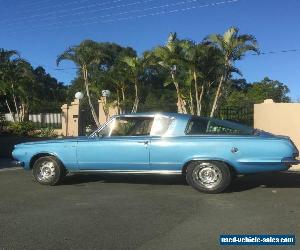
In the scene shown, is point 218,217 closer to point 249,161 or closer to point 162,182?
point 249,161

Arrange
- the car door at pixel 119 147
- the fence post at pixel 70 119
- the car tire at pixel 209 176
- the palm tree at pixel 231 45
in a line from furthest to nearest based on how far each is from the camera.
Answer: the fence post at pixel 70 119
the palm tree at pixel 231 45
the car door at pixel 119 147
the car tire at pixel 209 176

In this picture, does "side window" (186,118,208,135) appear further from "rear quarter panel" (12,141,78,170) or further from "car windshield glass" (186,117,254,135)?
"rear quarter panel" (12,141,78,170)

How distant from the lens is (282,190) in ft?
32.1

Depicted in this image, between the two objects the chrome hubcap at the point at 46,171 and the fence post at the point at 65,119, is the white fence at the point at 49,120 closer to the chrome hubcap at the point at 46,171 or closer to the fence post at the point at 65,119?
the fence post at the point at 65,119

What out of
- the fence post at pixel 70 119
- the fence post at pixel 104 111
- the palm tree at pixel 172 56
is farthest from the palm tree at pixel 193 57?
the fence post at pixel 70 119

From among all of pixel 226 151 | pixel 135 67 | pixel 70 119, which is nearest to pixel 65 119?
pixel 70 119

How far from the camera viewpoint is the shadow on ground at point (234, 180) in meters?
10.4

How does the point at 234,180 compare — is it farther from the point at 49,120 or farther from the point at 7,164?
the point at 49,120

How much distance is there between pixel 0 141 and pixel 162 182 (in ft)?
29.3

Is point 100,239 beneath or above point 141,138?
beneath

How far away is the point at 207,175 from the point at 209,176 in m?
0.04

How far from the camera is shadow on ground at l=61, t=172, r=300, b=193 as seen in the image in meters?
10.4

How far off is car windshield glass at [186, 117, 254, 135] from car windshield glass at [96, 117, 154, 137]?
814mm

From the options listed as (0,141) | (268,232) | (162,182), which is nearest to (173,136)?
(162,182)
